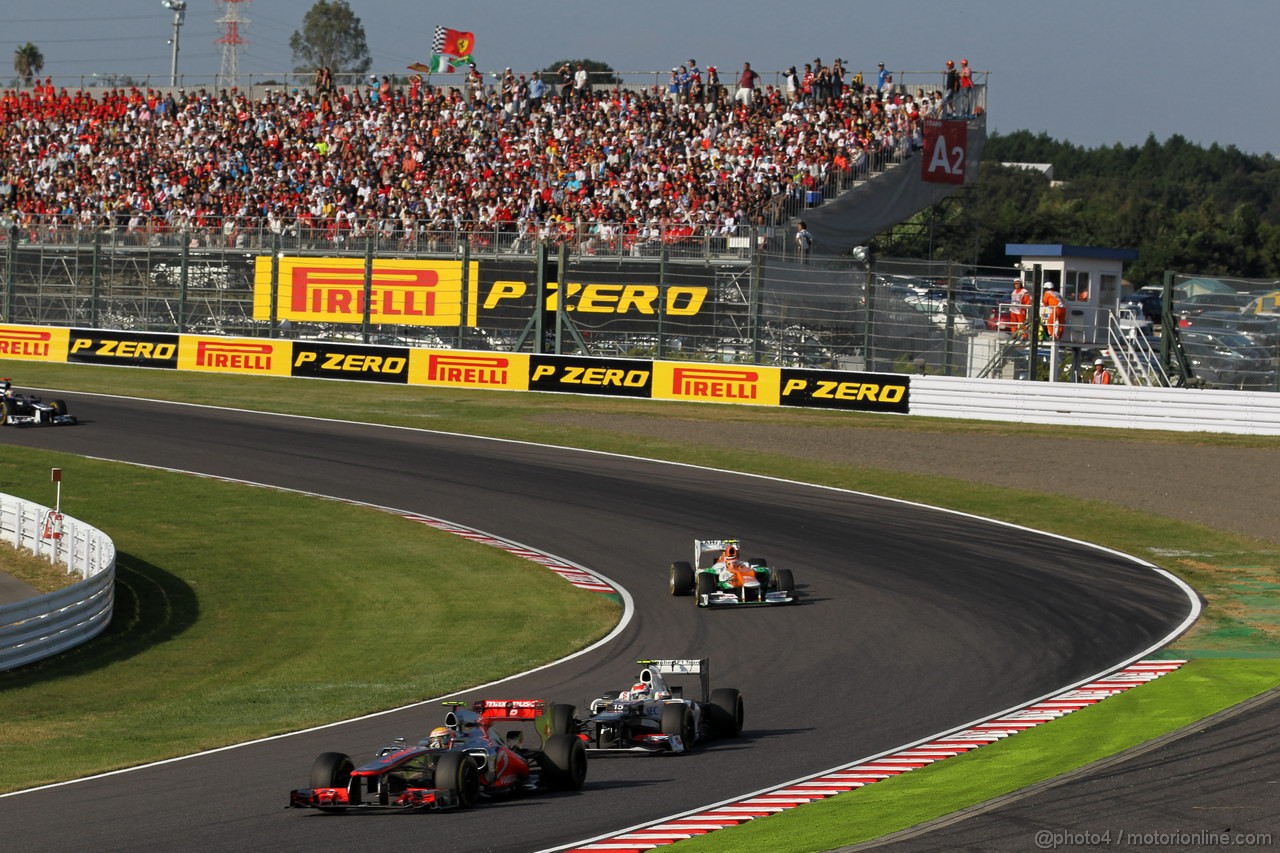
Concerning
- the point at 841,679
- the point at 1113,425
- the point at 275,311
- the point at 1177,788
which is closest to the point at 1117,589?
the point at 841,679

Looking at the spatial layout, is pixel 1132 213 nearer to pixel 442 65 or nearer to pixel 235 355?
pixel 442 65

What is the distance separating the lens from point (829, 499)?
998 inches

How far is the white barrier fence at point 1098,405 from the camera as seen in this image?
101 ft

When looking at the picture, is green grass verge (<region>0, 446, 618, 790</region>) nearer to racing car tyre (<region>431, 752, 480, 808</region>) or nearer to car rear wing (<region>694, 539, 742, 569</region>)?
car rear wing (<region>694, 539, 742, 569</region>)

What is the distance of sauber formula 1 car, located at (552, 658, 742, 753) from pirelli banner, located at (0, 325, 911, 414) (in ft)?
72.3

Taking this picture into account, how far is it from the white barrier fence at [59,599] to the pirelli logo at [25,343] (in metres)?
23.3

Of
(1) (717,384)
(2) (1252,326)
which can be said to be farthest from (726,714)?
(1) (717,384)

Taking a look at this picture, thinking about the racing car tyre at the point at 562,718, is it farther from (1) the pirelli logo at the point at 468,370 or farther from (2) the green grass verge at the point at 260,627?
(1) the pirelli logo at the point at 468,370

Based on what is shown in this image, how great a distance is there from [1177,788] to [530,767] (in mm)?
4425

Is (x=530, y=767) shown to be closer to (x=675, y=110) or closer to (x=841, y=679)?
(x=841, y=679)

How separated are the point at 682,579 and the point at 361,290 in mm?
23870

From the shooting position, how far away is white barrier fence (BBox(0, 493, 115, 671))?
15666mm

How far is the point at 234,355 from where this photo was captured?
41.5m

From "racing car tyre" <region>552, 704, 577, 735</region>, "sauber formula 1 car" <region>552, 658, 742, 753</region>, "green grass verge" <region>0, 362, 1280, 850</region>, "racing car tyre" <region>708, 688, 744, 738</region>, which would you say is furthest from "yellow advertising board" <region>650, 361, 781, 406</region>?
"racing car tyre" <region>552, 704, 577, 735</region>
